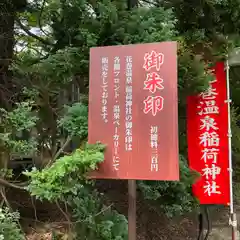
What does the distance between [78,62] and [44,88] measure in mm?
689

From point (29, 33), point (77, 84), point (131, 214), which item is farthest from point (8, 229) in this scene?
point (29, 33)

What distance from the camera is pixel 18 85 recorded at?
4496 mm

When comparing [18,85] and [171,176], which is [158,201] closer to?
[171,176]

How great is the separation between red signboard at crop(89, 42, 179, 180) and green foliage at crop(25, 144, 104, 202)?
152 mm

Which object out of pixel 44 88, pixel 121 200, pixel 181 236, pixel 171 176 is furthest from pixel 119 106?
pixel 181 236

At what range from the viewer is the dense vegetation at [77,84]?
2845 millimetres

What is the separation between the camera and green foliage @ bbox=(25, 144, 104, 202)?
2.54m

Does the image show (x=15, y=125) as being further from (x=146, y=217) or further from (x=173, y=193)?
(x=146, y=217)

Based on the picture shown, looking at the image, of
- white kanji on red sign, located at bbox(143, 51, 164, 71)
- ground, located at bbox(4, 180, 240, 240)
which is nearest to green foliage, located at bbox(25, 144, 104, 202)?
white kanji on red sign, located at bbox(143, 51, 164, 71)

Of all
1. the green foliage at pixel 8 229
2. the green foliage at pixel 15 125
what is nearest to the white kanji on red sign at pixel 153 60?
the green foliage at pixel 15 125

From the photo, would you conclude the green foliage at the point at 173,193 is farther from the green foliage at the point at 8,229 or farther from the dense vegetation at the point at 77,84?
the green foliage at the point at 8,229

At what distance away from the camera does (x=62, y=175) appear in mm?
2521

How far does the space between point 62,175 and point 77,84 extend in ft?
5.03

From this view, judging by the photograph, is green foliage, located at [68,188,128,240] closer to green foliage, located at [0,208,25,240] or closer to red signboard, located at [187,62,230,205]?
green foliage, located at [0,208,25,240]
